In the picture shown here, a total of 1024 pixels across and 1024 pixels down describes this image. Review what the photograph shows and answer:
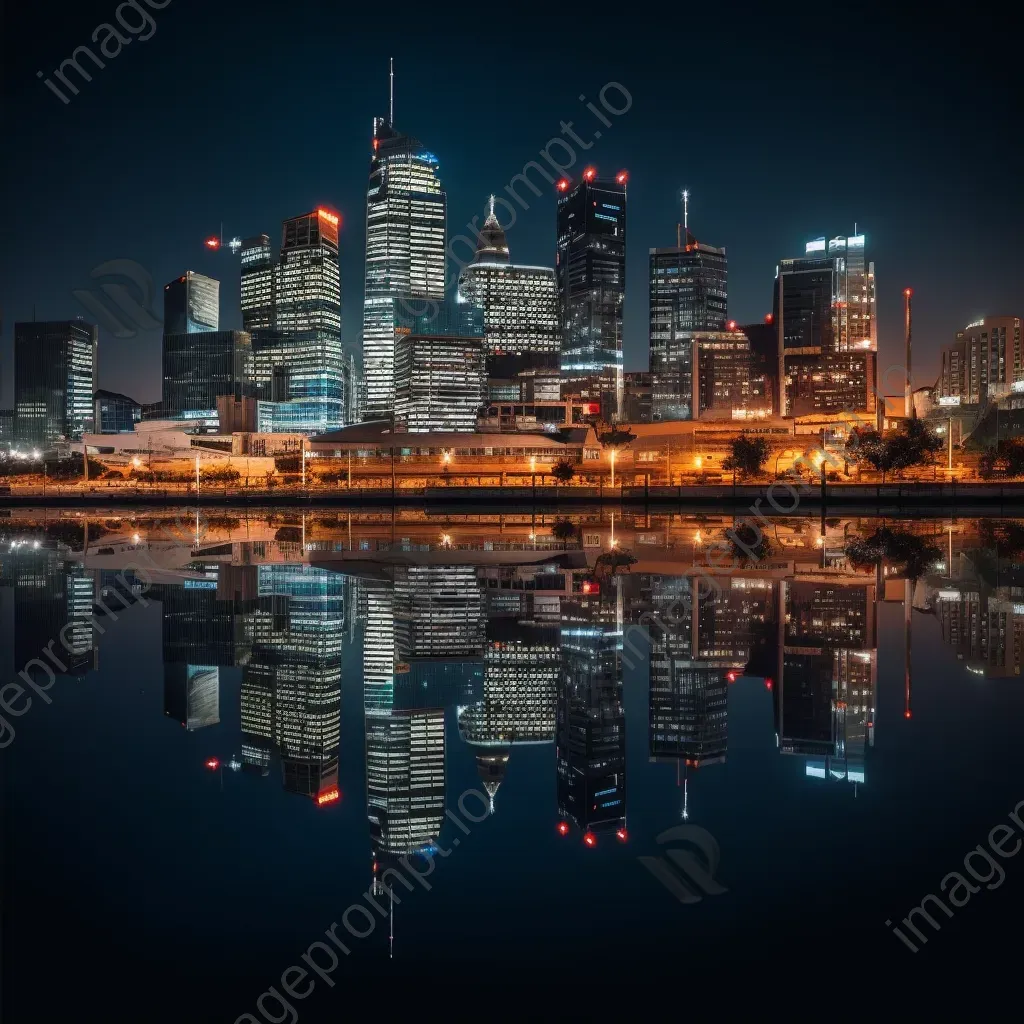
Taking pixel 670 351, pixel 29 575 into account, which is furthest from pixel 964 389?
pixel 29 575

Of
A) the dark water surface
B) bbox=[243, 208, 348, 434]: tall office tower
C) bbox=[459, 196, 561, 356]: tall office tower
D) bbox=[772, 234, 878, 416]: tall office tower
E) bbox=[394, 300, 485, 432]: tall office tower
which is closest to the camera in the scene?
the dark water surface

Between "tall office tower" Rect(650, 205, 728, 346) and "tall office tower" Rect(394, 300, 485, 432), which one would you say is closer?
"tall office tower" Rect(394, 300, 485, 432)

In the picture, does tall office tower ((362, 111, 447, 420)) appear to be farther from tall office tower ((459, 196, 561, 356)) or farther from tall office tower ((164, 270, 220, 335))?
tall office tower ((164, 270, 220, 335))

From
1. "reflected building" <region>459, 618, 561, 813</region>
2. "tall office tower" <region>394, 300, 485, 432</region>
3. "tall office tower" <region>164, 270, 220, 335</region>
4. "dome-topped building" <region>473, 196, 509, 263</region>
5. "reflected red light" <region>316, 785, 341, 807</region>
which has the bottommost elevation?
"reflected red light" <region>316, 785, 341, 807</region>

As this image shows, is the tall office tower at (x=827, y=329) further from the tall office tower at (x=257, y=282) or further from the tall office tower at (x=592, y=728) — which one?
the tall office tower at (x=592, y=728)

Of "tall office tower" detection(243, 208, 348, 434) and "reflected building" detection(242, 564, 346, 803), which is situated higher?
"tall office tower" detection(243, 208, 348, 434)

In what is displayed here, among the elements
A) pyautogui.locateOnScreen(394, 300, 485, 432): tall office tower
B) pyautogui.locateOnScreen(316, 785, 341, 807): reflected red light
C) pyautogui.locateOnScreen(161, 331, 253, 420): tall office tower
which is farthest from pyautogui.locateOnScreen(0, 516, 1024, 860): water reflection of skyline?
pyautogui.locateOnScreen(161, 331, 253, 420): tall office tower

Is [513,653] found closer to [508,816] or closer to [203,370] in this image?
[508,816]

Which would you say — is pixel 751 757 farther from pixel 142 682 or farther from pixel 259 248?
pixel 259 248

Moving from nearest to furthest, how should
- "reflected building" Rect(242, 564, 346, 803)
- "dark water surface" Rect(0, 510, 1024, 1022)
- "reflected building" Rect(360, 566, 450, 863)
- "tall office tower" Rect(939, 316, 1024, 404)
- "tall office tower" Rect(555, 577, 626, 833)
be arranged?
"dark water surface" Rect(0, 510, 1024, 1022), "reflected building" Rect(360, 566, 450, 863), "tall office tower" Rect(555, 577, 626, 833), "reflected building" Rect(242, 564, 346, 803), "tall office tower" Rect(939, 316, 1024, 404)
